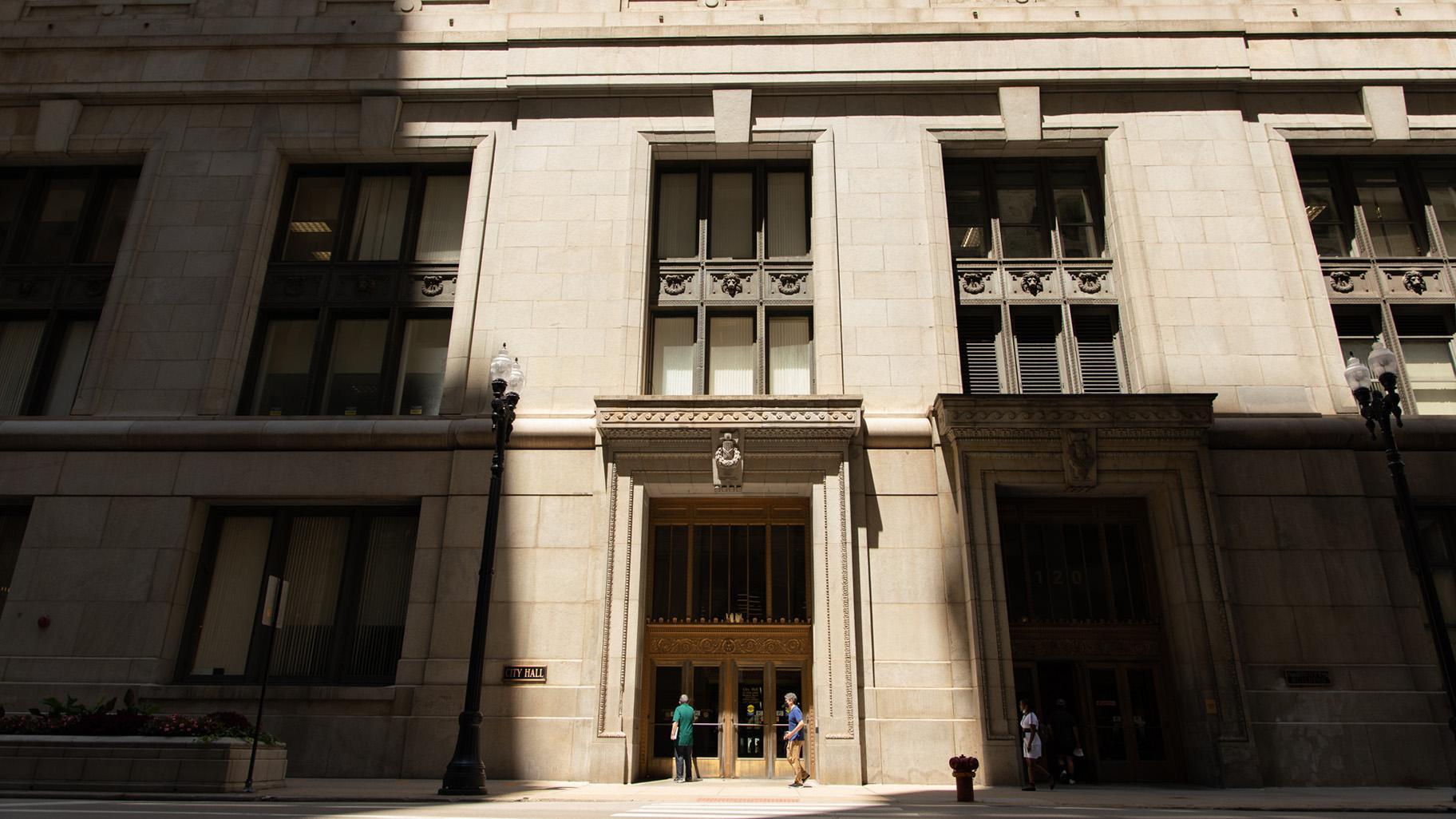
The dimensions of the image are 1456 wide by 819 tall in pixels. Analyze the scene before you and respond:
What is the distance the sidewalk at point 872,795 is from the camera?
448 inches

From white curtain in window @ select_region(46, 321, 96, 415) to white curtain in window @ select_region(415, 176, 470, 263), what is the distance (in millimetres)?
7594

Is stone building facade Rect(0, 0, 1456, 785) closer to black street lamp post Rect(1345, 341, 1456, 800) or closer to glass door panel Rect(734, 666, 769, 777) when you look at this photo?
glass door panel Rect(734, 666, 769, 777)

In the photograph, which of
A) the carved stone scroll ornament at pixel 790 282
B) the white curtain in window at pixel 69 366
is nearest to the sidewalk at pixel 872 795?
the carved stone scroll ornament at pixel 790 282

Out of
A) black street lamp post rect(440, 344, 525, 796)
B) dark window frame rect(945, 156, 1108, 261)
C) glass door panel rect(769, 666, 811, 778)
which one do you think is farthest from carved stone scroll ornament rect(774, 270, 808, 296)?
glass door panel rect(769, 666, 811, 778)

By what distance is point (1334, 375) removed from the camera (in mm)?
17484

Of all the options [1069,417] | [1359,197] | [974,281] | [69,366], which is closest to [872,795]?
[1069,417]

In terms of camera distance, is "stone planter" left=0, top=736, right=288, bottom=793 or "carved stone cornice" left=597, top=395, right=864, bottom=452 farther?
"carved stone cornice" left=597, top=395, right=864, bottom=452

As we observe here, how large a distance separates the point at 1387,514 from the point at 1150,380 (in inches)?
195

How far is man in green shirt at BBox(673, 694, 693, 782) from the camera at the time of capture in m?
15.2

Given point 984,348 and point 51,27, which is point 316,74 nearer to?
point 51,27

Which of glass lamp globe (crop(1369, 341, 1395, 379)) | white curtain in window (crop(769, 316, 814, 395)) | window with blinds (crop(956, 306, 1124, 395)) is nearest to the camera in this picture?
glass lamp globe (crop(1369, 341, 1395, 379))

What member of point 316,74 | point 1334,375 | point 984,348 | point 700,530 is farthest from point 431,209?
point 1334,375

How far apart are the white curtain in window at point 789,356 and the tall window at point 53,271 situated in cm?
1529

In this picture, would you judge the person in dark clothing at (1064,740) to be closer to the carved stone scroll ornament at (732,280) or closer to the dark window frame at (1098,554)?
the dark window frame at (1098,554)
